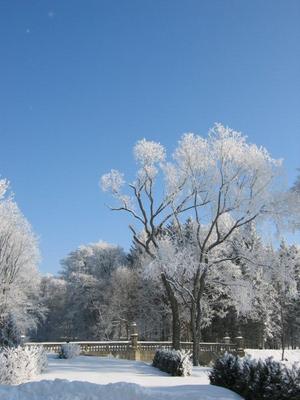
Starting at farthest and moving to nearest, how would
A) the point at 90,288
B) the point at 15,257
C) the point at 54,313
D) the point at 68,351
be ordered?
the point at 54,313
the point at 90,288
the point at 15,257
the point at 68,351

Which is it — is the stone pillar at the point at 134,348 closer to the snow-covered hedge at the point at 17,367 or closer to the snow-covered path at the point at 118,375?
the snow-covered path at the point at 118,375

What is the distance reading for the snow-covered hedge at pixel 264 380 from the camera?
10.6 metres

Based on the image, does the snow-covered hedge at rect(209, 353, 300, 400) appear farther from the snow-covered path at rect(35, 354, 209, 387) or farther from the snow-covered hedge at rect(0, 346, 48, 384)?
the snow-covered hedge at rect(0, 346, 48, 384)

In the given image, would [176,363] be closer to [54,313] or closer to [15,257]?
[15,257]

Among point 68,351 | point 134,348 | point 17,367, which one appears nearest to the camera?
point 17,367

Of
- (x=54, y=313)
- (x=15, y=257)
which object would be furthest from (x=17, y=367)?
(x=54, y=313)

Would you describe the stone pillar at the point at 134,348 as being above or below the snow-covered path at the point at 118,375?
above

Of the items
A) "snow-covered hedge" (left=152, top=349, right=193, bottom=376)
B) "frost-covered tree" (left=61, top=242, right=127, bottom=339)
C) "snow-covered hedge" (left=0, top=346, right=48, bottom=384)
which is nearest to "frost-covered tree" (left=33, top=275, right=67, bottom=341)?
"frost-covered tree" (left=61, top=242, right=127, bottom=339)

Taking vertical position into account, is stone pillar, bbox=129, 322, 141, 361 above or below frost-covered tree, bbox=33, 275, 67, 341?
below

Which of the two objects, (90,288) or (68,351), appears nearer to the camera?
(68,351)

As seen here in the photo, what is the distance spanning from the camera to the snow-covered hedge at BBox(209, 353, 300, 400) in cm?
1063

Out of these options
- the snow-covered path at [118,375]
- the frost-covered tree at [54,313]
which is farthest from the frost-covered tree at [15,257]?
the frost-covered tree at [54,313]

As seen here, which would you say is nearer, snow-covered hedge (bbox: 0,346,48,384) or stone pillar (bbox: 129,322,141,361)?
snow-covered hedge (bbox: 0,346,48,384)

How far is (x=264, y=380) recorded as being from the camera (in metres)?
11.0
